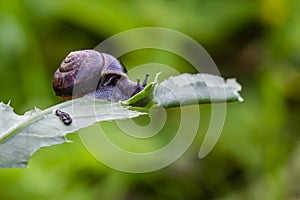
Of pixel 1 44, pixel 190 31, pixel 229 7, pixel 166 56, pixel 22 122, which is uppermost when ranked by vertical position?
pixel 229 7

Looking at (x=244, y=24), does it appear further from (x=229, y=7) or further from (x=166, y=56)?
(x=166, y=56)

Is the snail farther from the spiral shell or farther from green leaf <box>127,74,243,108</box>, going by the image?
green leaf <box>127,74,243,108</box>

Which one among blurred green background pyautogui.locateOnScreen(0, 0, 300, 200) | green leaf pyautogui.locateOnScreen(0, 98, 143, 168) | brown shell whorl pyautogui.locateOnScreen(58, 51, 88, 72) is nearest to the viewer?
green leaf pyautogui.locateOnScreen(0, 98, 143, 168)

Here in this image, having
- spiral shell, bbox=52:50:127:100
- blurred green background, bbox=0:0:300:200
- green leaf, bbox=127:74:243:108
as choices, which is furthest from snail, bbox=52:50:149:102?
blurred green background, bbox=0:0:300:200

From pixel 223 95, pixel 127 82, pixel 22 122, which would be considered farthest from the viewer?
pixel 127 82

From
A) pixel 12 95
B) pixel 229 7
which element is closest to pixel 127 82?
pixel 12 95

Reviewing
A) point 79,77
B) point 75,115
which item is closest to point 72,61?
point 79,77

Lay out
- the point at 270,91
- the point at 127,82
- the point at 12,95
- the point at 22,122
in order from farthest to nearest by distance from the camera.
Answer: the point at 270,91, the point at 12,95, the point at 127,82, the point at 22,122
